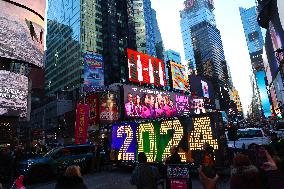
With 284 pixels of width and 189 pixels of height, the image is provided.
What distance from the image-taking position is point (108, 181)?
1404 centimetres

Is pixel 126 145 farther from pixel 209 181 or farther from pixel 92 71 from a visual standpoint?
pixel 92 71

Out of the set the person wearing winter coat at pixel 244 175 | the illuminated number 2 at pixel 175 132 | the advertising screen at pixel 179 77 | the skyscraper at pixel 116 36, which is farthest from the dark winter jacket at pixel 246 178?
the skyscraper at pixel 116 36

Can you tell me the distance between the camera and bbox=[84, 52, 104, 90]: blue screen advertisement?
155 ft

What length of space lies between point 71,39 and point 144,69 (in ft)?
303

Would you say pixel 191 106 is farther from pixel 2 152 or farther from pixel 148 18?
pixel 148 18

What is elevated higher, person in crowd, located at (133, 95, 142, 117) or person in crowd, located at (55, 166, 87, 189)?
person in crowd, located at (133, 95, 142, 117)

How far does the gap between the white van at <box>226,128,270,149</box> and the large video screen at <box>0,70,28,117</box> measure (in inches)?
853

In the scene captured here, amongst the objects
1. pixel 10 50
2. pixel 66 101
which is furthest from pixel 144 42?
pixel 10 50

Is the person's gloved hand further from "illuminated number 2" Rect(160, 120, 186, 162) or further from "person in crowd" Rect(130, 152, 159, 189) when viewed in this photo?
"illuminated number 2" Rect(160, 120, 186, 162)

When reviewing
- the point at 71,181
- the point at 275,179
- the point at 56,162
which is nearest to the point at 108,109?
the point at 56,162

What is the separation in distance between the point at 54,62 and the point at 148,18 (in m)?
65.5

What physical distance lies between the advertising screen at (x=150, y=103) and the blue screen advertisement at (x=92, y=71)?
27.3ft

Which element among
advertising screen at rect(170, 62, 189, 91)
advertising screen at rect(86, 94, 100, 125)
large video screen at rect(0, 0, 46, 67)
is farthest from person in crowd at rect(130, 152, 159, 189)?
advertising screen at rect(170, 62, 189, 91)

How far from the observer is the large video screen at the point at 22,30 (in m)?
27.8
